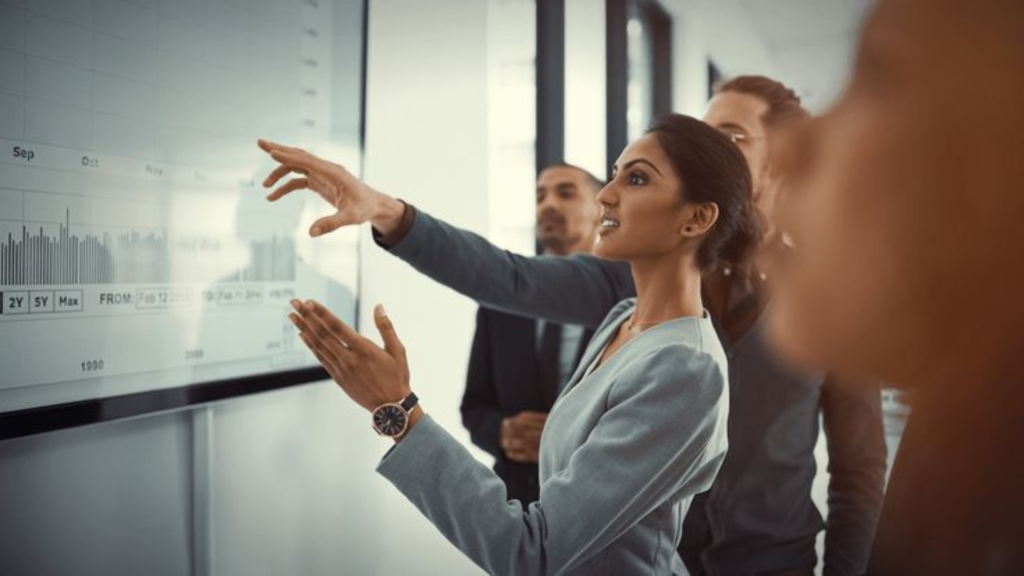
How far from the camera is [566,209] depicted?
1.86 m

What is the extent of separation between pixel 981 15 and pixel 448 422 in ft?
5.08

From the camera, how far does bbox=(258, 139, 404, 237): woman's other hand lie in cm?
103

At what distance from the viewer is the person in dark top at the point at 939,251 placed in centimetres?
37

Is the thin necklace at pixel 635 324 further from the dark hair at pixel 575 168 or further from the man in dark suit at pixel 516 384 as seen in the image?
the dark hair at pixel 575 168

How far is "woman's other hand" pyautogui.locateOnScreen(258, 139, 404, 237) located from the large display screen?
0.19 meters

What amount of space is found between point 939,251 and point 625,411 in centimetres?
48

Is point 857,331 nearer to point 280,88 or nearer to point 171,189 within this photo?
point 171,189

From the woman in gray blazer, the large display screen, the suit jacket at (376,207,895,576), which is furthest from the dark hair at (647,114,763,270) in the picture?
the large display screen

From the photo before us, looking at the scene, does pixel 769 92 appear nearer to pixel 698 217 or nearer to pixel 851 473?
pixel 698 217

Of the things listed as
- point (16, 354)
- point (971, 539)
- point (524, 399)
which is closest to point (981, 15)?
point (971, 539)

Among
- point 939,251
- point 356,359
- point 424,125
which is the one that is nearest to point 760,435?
point 356,359

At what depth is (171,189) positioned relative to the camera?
3.62 ft

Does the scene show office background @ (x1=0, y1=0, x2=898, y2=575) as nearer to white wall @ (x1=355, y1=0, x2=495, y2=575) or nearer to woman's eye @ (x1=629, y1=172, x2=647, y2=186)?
white wall @ (x1=355, y1=0, x2=495, y2=575)

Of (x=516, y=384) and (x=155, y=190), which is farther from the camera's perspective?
(x=516, y=384)
